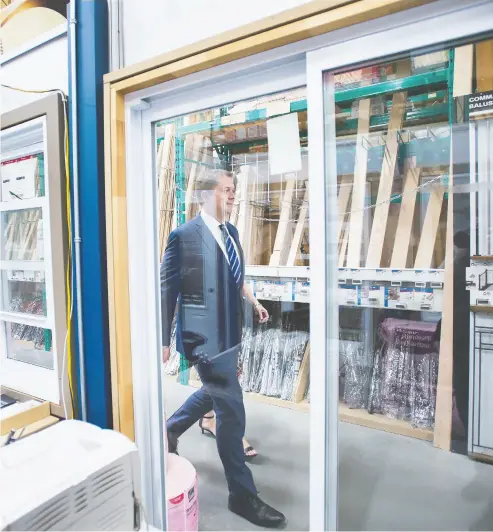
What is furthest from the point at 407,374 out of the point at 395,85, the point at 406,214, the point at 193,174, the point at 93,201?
the point at 93,201

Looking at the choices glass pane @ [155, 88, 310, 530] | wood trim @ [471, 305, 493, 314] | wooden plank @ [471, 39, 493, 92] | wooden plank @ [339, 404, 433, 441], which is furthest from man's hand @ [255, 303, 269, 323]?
wooden plank @ [471, 39, 493, 92]

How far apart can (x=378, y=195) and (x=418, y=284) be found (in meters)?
0.54

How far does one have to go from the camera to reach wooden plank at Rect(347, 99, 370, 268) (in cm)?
200

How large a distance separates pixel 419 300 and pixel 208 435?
1.41 metres

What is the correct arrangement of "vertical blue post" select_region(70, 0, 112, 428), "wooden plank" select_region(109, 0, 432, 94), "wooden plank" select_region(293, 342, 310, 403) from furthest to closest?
"wooden plank" select_region(293, 342, 310, 403), "vertical blue post" select_region(70, 0, 112, 428), "wooden plank" select_region(109, 0, 432, 94)

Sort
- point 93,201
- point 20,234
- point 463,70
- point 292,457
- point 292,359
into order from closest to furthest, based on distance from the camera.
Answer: point 463,70 < point 93,201 < point 292,457 < point 20,234 < point 292,359

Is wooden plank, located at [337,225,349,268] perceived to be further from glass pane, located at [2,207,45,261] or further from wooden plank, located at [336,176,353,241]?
glass pane, located at [2,207,45,261]

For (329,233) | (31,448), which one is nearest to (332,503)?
(329,233)

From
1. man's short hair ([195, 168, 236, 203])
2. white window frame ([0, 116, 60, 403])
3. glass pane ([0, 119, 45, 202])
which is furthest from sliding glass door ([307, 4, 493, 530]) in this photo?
glass pane ([0, 119, 45, 202])

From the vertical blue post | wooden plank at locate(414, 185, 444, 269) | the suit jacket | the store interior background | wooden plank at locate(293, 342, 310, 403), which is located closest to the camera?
the store interior background

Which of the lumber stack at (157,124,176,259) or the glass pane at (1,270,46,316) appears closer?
the lumber stack at (157,124,176,259)

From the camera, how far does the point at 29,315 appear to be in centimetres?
201

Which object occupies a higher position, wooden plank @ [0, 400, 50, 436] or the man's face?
the man's face

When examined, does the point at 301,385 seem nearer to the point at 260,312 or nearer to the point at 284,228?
the point at 260,312
